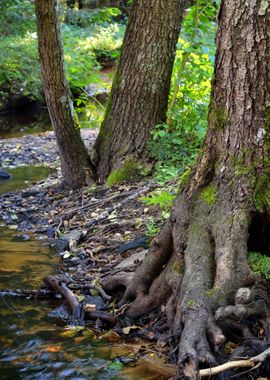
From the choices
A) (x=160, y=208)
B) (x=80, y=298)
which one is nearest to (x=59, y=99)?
(x=160, y=208)

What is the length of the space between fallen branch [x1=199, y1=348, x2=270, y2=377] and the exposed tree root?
0.08m

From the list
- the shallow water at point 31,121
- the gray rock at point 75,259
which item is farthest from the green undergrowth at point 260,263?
the shallow water at point 31,121

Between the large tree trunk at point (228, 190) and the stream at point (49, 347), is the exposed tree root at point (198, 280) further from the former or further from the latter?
the stream at point (49, 347)

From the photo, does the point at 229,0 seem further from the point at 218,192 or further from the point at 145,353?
the point at 145,353

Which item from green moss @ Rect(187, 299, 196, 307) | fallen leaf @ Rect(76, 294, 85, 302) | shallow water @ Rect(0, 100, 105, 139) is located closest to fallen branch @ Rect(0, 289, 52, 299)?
fallen leaf @ Rect(76, 294, 85, 302)

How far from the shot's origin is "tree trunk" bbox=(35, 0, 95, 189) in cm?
707

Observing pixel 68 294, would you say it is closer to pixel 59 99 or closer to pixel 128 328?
pixel 128 328

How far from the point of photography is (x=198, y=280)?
12.3 feet

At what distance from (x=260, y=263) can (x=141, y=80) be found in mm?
4648

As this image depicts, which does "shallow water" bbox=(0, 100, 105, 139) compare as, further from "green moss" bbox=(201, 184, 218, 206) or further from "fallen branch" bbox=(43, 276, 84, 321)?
"green moss" bbox=(201, 184, 218, 206)

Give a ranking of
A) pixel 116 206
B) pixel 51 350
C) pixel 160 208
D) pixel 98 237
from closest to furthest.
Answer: pixel 51 350 < pixel 98 237 < pixel 160 208 < pixel 116 206

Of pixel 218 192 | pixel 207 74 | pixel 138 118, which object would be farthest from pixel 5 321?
pixel 207 74

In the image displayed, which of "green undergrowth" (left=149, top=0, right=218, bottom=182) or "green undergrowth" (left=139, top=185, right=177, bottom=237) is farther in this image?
"green undergrowth" (left=149, top=0, right=218, bottom=182)

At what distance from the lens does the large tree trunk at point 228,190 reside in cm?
363
